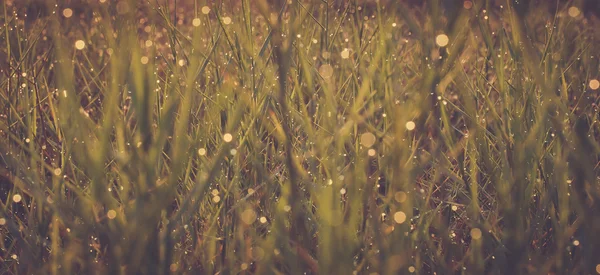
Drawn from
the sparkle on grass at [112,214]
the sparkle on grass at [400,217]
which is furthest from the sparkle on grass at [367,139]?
the sparkle on grass at [112,214]

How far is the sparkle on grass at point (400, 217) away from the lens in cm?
61

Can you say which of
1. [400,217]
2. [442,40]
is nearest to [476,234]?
[400,217]

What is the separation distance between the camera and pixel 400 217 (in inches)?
23.9

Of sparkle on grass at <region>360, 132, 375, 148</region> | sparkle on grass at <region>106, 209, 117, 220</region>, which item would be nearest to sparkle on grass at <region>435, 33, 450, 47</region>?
sparkle on grass at <region>360, 132, 375, 148</region>

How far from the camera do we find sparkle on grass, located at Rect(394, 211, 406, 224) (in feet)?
1.99

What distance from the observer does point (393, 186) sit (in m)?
0.60

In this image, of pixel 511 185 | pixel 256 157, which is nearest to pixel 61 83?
pixel 256 157

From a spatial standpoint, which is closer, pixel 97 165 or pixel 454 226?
pixel 97 165

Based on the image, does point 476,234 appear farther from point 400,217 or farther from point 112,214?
point 112,214

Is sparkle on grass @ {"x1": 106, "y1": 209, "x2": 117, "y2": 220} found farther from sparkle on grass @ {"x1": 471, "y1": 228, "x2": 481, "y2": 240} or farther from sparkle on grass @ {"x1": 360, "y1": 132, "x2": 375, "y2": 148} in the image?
sparkle on grass @ {"x1": 471, "y1": 228, "x2": 481, "y2": 240}

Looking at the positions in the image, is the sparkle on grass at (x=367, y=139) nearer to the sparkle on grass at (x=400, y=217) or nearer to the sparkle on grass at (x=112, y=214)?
the sparkle on grass at (x=400, y=217)

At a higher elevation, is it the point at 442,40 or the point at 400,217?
the point at 442,40

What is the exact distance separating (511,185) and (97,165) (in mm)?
471

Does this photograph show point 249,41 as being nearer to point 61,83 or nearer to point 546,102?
point 61,83
